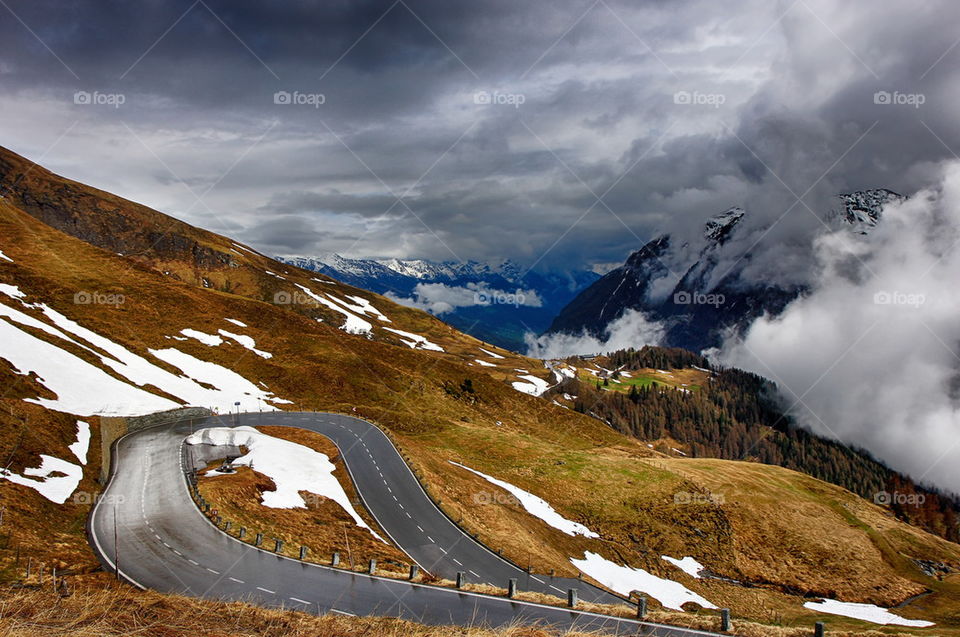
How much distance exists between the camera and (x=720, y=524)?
65.4 meters

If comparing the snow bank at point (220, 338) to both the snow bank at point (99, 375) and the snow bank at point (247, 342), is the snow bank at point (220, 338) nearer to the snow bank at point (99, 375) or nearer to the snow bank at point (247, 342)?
the snow bank at point (247, 342)

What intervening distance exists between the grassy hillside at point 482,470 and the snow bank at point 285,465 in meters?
2.67

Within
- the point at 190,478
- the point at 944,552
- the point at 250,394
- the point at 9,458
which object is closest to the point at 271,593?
the point at 190,478

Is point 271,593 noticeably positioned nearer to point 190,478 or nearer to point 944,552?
point 190,478

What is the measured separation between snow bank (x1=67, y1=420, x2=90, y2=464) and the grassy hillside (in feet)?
2.10

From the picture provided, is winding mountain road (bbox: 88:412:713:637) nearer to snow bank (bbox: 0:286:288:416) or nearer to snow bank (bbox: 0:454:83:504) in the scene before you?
snow bank (bbox: 0:454:83:504)

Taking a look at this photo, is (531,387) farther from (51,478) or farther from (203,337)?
(51,478)

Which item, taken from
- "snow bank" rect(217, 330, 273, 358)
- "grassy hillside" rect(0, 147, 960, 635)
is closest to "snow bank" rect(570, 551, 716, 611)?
"grassy hillside" rect(0, 147, 960, 635)

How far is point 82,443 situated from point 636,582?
51659mm

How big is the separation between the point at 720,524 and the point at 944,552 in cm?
5216

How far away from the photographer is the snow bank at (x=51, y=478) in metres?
32.4

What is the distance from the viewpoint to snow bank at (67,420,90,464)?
41.9 metres

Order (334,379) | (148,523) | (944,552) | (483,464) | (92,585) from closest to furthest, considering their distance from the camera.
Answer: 1. (92,585)
2. (148,523)
3. (483,464)
4. (944,552)
5. (334,379)

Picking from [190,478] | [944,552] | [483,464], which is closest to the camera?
[190,478]
